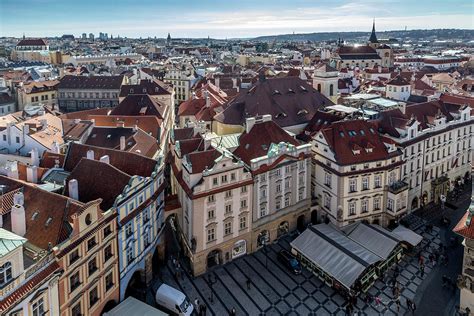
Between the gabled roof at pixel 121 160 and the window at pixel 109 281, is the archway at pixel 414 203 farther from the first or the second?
the window at pixel 109 281

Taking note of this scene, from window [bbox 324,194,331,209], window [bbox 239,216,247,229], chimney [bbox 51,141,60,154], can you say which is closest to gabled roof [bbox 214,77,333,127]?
window [bbox 324,194,331,209]

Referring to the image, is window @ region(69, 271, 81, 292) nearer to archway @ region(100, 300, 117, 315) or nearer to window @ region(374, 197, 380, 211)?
archway @ region(100, 300, 117, 315)

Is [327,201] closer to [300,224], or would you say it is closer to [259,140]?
[300,224]

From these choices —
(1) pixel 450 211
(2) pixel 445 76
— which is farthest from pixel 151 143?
(2) pixel 445 76

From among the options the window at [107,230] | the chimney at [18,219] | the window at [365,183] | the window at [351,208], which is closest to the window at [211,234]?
the window at [107,230]

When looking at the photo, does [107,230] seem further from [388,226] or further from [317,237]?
[388,226]

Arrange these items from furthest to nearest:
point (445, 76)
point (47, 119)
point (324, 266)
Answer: point (445, 76) < point (47, 119) < point (324, 266)
